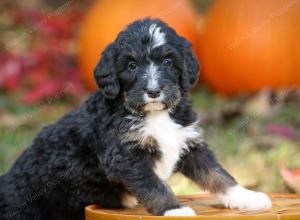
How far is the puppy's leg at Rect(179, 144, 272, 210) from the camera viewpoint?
5.20m

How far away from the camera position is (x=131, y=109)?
5074 mm

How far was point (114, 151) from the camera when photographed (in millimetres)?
5016

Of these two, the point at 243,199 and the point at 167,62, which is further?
the point at 243,199

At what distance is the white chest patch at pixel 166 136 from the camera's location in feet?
16.7

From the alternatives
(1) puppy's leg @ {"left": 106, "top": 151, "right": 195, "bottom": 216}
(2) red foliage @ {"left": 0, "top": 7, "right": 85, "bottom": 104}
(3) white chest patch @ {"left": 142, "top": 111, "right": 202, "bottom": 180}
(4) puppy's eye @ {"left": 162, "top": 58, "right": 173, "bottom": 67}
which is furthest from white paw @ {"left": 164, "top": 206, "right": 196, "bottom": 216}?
(2) red foliage @ {"left": 0, "top": 7, "right": 85, "bottom": 104}

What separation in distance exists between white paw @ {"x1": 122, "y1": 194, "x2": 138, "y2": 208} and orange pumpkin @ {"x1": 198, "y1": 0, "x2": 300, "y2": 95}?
5.81m

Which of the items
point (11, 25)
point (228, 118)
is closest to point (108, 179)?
point (228, 118)

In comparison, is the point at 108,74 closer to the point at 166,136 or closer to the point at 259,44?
the point at 166,136

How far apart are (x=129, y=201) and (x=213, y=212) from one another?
69 centimetres

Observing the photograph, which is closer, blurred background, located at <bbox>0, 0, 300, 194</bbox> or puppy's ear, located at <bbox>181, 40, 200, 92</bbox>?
puppy's ear, located at <bbox>181, 40, 200, 92</bbox>

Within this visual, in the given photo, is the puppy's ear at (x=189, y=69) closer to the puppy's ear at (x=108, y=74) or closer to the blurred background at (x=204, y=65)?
the puppy's ear at (x=108, y=74)

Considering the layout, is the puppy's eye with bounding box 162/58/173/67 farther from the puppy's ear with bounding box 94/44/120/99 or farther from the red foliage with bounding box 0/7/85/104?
the red foliage with bounding box 0/7/85/104

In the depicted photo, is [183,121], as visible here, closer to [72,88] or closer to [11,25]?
[72,88]

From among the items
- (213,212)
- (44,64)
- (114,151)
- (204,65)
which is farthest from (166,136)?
(44,64)
